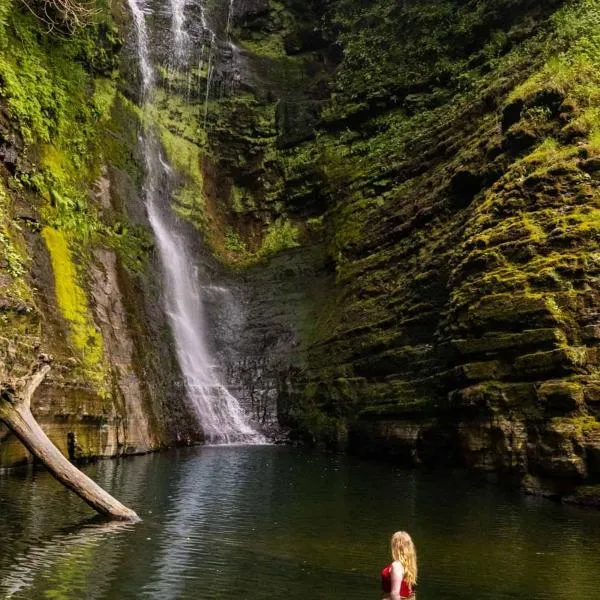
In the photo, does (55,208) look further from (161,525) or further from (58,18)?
(161,525)

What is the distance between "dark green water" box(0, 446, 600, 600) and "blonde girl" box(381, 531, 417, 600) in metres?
0.98

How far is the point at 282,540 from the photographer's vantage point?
35.6 ft

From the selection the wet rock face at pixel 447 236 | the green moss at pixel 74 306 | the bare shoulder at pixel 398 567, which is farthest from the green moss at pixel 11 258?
the bare shoulder at pixel 398 567

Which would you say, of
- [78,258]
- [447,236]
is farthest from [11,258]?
[447,236]

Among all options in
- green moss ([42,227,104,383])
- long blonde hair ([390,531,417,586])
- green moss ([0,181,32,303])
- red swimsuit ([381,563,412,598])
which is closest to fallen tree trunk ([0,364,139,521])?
red swimsuit ([381,563,412,598])

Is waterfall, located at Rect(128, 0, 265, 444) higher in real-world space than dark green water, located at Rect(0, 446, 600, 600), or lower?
higher

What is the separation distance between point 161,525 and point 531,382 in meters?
9.23

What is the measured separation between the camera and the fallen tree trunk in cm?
1171

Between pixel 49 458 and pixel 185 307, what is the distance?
19200mm

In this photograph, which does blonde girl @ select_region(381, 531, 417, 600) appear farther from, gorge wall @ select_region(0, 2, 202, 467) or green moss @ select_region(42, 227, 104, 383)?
green moss @ select_region(42, 227, 104, 383)

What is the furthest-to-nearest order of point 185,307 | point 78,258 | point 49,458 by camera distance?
point 185,307, point 78,258, point 49,458

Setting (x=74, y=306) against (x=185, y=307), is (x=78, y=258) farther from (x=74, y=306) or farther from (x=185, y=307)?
(x=185, y=307)

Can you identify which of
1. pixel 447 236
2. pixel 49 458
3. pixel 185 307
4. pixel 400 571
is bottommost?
pixel 400 571

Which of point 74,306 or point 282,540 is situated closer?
point 282,540
